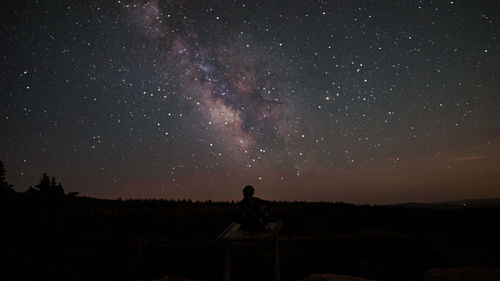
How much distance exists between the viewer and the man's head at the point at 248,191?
6.84 metres

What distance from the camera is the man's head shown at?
6836 millimetres

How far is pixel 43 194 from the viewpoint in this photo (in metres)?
17.8

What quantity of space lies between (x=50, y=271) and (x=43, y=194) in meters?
12.2

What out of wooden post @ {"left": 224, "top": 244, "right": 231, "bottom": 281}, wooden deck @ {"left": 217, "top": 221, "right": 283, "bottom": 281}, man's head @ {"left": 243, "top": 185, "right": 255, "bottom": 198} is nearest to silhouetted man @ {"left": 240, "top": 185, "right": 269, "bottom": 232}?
man's head @ {"left": 243, "top": 185, "right": 255, "bottom": 198}

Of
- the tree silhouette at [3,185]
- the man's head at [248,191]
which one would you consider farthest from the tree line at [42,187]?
the man's head at [248,191]

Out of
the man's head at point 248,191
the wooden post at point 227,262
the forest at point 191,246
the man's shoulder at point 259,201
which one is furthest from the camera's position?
the forest at point 191,246

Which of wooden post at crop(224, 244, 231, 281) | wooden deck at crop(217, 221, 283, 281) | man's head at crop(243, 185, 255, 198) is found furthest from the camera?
man's head at crop(243, 185, 255, 198)

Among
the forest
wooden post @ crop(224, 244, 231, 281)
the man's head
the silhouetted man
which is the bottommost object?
the forest

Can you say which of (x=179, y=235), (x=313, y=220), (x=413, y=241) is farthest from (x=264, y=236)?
(x=313, y=220)

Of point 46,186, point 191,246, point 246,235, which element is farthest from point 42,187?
point 246,235

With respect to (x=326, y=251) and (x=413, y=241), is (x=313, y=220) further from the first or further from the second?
(x=326, y=251)

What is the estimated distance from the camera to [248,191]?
684 cm

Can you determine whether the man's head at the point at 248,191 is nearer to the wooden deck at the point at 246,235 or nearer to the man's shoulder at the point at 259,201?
the man's shoulder at the point at 259,201

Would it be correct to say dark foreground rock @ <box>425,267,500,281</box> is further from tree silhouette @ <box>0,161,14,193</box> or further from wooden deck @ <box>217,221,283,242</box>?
tree silhouette @ <box>0,161,14,193</box>
